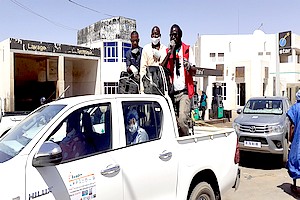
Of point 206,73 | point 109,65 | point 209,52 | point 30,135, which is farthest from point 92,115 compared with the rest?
point 209,52

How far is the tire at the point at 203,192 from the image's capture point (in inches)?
152

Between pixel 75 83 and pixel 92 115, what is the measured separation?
27961mm

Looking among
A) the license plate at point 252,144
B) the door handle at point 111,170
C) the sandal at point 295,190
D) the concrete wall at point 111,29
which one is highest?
the concrete wall at point 111,29

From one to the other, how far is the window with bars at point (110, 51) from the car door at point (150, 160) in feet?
87.9

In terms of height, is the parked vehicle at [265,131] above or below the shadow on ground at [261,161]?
above

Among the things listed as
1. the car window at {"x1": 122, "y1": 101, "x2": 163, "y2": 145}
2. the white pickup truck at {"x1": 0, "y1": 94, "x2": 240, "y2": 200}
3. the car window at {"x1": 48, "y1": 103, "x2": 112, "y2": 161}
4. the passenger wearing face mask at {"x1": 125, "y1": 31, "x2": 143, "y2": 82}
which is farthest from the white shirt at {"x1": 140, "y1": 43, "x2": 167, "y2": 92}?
the car window at {"x1": 48, "y1": 103, "x2": 112, "y2": 161}

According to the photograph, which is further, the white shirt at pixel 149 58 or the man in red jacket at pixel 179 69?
the white shirt at pixel 149 58

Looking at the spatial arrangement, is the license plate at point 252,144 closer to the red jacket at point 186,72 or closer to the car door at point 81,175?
the red jacket at point 186,72

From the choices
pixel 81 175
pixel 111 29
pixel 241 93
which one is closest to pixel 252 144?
pixel 81 175

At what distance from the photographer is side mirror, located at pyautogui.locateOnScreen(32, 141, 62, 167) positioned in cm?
238

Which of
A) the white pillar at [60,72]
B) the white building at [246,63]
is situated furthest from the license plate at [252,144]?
the white building at [246,63]

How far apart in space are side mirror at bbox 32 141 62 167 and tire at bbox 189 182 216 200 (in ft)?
6.49

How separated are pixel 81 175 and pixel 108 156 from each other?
36 centimetres

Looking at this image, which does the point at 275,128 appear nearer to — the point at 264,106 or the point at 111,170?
the point at 264,106
